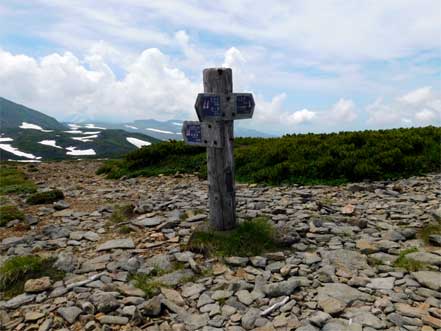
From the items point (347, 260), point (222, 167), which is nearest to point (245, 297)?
point (347, 260)

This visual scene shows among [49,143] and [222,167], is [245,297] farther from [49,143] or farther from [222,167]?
[49,143]

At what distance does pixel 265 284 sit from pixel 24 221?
739 cm

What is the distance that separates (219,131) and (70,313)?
4.03m

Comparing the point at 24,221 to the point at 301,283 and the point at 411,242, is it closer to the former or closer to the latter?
the point at 301,283

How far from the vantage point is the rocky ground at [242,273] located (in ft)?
17.6

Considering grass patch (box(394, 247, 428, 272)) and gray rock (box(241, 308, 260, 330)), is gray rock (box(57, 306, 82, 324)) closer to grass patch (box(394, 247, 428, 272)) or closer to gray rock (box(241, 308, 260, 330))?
gray rock (box(241, 308, 260, 330))

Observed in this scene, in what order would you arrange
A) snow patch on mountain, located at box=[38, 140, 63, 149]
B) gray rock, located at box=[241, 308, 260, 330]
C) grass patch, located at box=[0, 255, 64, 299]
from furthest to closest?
snow patch on mountain, located at box=[38, 140, 63, 149] < grass patch, located at box=[0, 255, 64, 299] < gray rock, located at box=[241, 308, 260, 330]

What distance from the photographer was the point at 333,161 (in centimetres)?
1521

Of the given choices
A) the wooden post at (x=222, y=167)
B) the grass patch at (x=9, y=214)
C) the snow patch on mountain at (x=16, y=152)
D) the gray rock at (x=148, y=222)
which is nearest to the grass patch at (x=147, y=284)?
the wooden post at (x=222, y=167)

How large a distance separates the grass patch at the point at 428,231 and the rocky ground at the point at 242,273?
166 mm

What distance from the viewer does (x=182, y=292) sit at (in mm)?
6215

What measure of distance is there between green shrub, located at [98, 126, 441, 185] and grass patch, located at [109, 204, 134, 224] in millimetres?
5973

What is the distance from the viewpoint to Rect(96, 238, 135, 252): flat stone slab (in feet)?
26.9

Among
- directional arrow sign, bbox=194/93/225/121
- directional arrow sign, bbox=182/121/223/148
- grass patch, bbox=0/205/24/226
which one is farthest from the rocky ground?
directional arrow sign, bbox=194/93/225/121
